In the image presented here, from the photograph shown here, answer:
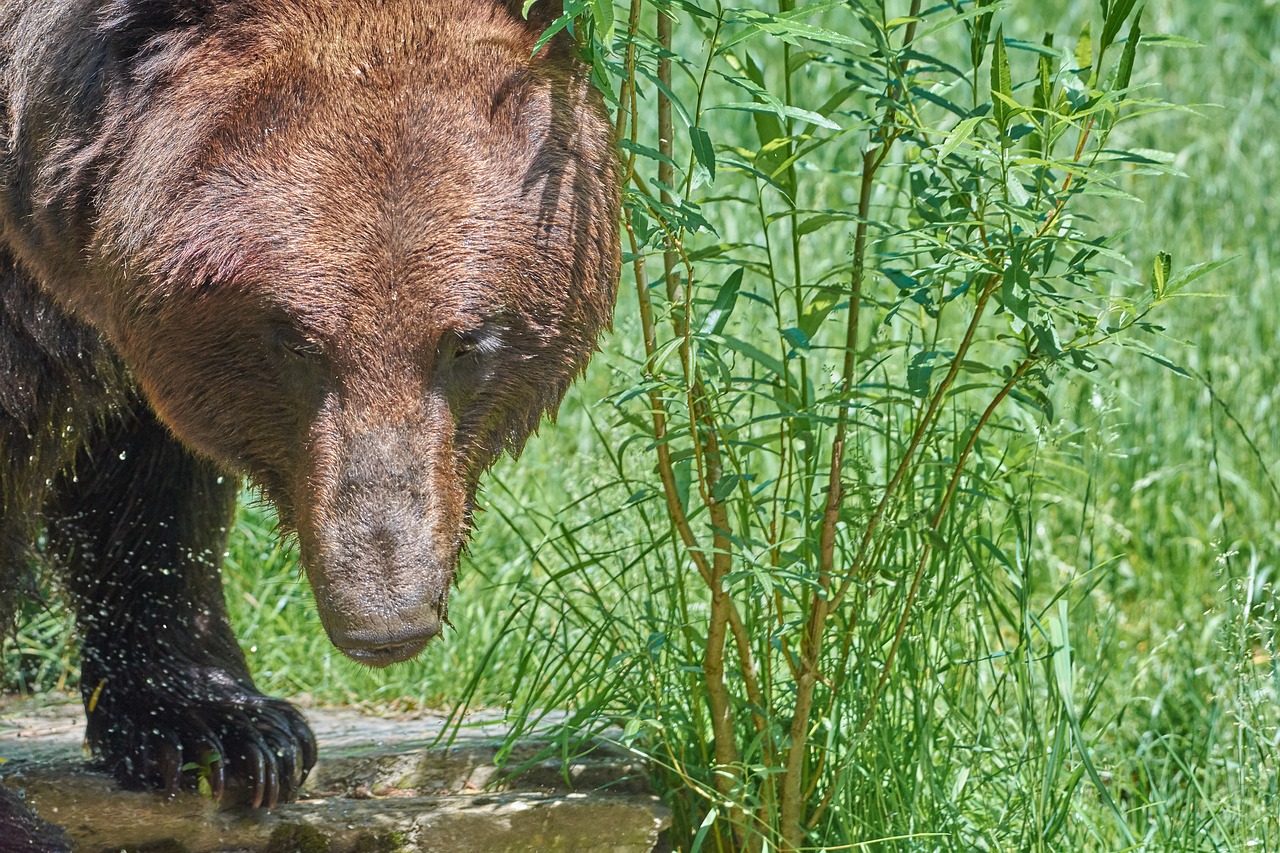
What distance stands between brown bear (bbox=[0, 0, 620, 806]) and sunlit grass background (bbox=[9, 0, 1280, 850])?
68cm

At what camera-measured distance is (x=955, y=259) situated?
2518mm

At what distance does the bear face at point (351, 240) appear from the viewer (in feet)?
7.41

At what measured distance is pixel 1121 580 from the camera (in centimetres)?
473

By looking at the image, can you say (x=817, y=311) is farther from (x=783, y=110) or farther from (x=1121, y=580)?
(x=1121, y=580)

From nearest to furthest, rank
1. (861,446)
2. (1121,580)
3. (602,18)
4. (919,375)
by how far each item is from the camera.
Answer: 1. (602,18)
2. (919,375)
3. (861,446)
4. (1121,580)

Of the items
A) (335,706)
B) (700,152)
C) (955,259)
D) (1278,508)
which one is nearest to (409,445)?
(700,152)

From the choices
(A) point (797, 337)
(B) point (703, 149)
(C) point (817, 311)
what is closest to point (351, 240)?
(B) point (703, 149)

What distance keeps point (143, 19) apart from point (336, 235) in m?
A: 0.51

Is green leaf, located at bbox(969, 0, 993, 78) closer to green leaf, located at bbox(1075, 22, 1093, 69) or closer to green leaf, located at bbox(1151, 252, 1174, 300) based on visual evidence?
green leaf, located at bbox(1075, 22, 1093, 69)

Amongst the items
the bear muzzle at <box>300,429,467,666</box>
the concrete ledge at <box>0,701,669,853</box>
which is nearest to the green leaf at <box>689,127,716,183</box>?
the bear muzzle at <box>300,429,467,666</box>

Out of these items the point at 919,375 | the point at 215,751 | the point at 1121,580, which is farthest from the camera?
the point at 1121,580

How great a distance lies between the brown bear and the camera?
7.43 ft

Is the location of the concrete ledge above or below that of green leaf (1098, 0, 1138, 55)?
below

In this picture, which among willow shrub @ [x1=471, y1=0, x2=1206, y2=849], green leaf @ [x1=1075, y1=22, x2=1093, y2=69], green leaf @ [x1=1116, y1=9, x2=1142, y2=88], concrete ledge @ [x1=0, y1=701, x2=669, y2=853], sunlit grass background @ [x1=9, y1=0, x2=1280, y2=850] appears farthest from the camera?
sunlit grass background @ [x1=9, y1=0, x2=1280, y2=850]
